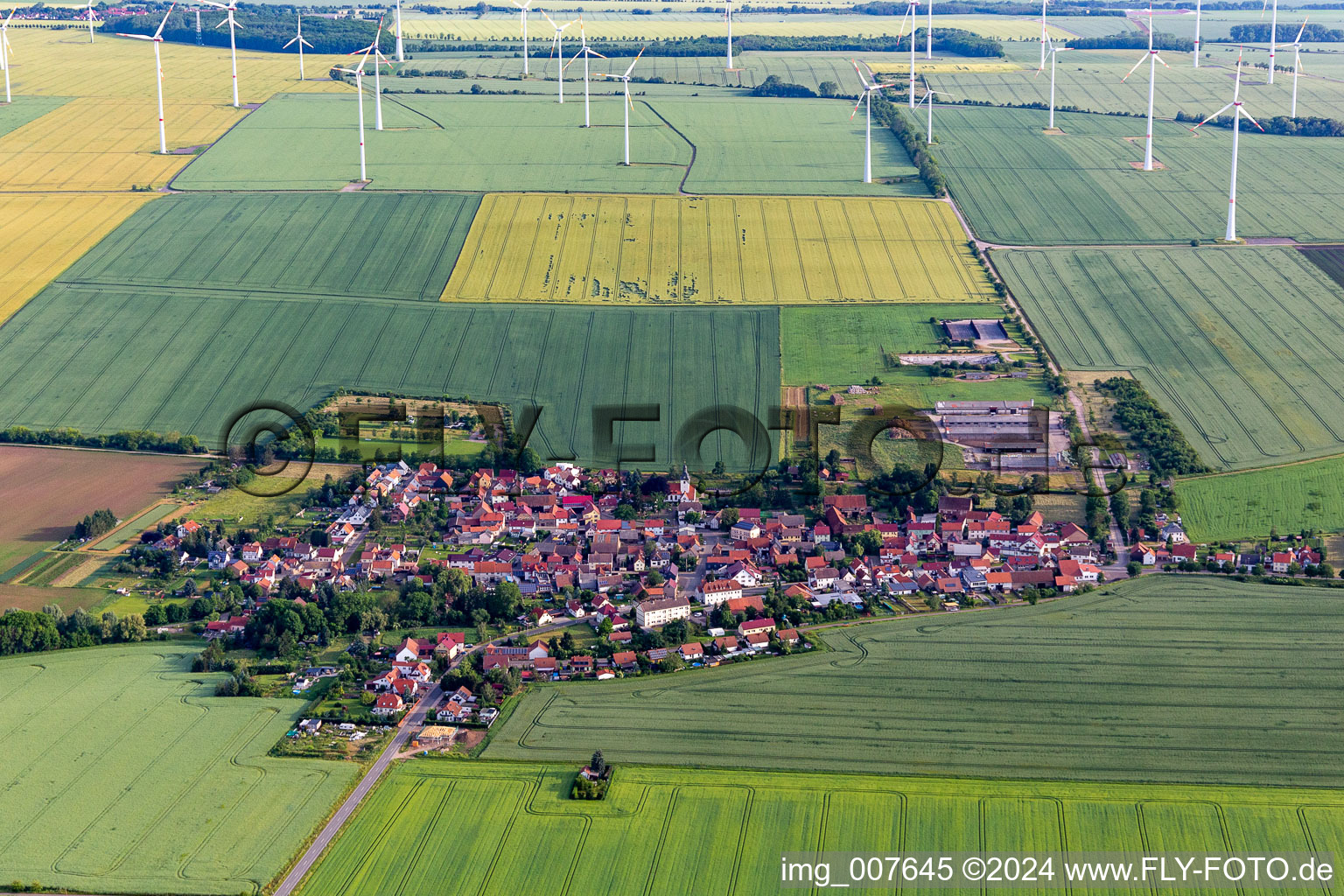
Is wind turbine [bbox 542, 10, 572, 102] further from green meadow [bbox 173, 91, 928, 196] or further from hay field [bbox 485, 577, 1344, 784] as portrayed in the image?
hay field [bbox 485, 577, 1344, 784]

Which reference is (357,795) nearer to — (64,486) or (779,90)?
(64,486)

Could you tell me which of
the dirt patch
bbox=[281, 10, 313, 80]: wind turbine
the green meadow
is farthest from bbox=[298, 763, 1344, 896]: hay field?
bbox=[281, 10, 313, 80]: wind turbine

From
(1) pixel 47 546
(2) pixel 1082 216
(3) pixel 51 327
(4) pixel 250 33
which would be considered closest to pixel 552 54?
(4) pixel 250 33

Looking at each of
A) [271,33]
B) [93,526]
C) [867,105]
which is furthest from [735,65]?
[93,526]

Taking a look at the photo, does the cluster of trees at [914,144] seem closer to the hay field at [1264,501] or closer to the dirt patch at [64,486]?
the hay field at [1264,501]

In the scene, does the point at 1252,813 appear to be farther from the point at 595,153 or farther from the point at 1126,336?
the point at 595,153

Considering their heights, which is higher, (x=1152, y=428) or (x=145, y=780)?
(x=1152, y=428)

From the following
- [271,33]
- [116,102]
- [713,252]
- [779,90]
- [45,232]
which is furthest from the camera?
[271,33]
